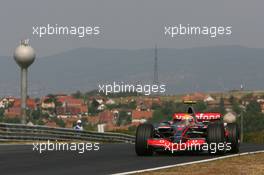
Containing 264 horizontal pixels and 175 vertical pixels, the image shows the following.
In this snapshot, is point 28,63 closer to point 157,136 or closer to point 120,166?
point 157,136

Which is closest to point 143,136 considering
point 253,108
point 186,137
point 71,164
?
point 186,137

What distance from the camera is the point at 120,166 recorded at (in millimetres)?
15156

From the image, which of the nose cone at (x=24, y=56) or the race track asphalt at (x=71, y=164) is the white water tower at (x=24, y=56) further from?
the race track asphalt at (x=71, y=164)

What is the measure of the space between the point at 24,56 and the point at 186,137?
29985 mm

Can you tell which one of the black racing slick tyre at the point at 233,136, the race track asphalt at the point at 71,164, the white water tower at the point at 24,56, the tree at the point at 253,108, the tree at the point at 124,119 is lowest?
the race track asphalt at the point at 71,164

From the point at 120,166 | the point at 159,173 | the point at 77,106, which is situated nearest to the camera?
the point at 159,173

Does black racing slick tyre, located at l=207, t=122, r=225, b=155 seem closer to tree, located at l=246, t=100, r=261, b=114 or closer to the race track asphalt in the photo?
the race track asphalt

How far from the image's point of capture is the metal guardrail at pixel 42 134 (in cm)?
2856

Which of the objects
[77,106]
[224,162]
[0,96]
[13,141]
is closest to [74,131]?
[13,141]

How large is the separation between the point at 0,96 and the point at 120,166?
44303 millimetres

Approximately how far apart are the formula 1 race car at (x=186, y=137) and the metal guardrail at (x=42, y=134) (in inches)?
397

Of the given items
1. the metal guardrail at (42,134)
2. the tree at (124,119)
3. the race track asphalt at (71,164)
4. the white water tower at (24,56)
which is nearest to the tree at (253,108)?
the tree at (124,119)

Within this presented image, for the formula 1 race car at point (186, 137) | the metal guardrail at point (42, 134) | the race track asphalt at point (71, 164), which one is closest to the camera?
the race track asphalt at point (71, 164)

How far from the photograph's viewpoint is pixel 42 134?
31297 mm
